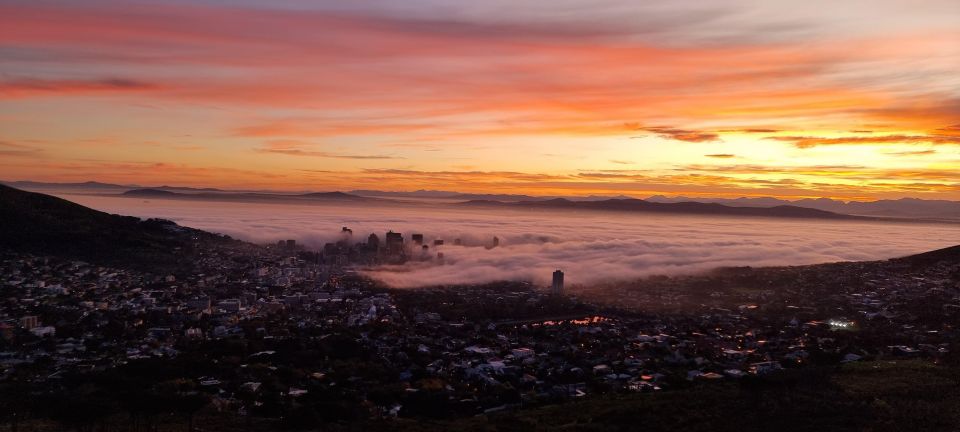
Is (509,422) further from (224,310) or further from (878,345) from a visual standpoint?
(224,310)

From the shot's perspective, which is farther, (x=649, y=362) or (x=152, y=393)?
(x=649, y=362)

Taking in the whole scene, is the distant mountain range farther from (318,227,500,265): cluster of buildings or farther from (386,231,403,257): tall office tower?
(386,231,403,257): tall office tower

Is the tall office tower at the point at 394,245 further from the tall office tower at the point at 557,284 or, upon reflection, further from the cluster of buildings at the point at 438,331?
the tall office tower at the point at 557,284

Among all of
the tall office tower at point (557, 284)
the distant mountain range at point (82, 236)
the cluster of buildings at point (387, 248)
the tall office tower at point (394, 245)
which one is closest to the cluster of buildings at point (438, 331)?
the tall office tower at point (557, 284)

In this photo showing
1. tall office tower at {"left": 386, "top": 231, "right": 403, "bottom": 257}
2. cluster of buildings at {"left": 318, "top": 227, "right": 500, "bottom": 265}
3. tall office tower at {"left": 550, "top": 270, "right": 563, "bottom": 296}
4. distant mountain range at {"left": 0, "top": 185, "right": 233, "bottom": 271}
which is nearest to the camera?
distant mountain range at {"left": 0, "top": 185, "right": 233, "bottom": 271}

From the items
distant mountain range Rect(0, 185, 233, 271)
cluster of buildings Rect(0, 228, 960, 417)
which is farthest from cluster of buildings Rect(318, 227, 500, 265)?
cluster of buildings Rect(0, 228, 960, 417)

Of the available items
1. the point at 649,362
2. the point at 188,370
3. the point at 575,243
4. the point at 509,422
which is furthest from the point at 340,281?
the point at 575,243

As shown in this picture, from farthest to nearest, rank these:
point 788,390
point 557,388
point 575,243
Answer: point 575,243
point 557,388
point 788,390

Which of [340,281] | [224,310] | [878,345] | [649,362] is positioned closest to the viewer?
[649,362]
